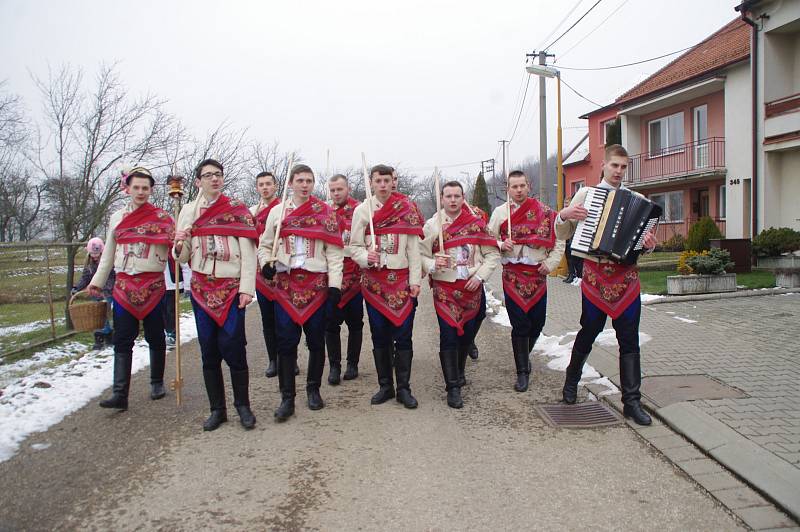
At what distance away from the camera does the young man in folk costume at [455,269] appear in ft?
17.6

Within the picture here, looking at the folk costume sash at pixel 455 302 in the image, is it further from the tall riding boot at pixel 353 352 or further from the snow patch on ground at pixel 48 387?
the snow patch on ground at pixel 48 387

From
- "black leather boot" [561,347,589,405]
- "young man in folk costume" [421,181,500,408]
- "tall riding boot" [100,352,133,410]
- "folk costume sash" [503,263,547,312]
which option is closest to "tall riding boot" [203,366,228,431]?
"tall riding boot" [100,352,133,410]

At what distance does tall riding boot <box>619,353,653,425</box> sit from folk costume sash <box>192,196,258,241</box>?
328cm

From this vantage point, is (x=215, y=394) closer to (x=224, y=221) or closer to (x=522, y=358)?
(x=224, y=221)

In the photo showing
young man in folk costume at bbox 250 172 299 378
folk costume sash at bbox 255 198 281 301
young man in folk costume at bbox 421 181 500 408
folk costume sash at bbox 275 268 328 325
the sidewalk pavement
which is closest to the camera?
the sidewalk pavement

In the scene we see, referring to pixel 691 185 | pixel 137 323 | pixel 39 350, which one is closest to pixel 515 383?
pixel 137 323

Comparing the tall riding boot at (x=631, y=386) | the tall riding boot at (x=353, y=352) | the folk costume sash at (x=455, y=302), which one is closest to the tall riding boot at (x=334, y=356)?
the tall riding boot at (x=353, y=352)

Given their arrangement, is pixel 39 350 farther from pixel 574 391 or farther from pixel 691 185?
pixel 691 185

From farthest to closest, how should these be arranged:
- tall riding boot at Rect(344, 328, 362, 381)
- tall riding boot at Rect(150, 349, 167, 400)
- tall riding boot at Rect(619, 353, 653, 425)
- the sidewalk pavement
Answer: tall riding boot at Rect(344, 328, 362, 381)
tall riding boot at Rect(150, 349, 167, 400)
tall riding boot at Rect(619, 353, 653, 425)
the sidewalk pavement

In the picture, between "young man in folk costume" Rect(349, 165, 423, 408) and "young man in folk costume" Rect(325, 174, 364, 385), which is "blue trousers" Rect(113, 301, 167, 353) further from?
"young man in folk costume" Rect(349, 165, 423, 408)

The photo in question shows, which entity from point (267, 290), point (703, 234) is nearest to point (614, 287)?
point (267, 290)

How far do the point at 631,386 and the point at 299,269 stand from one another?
115 inches

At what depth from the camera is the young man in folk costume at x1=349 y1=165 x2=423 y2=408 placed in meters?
5.28

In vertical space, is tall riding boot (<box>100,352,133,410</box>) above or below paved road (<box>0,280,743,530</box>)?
above
